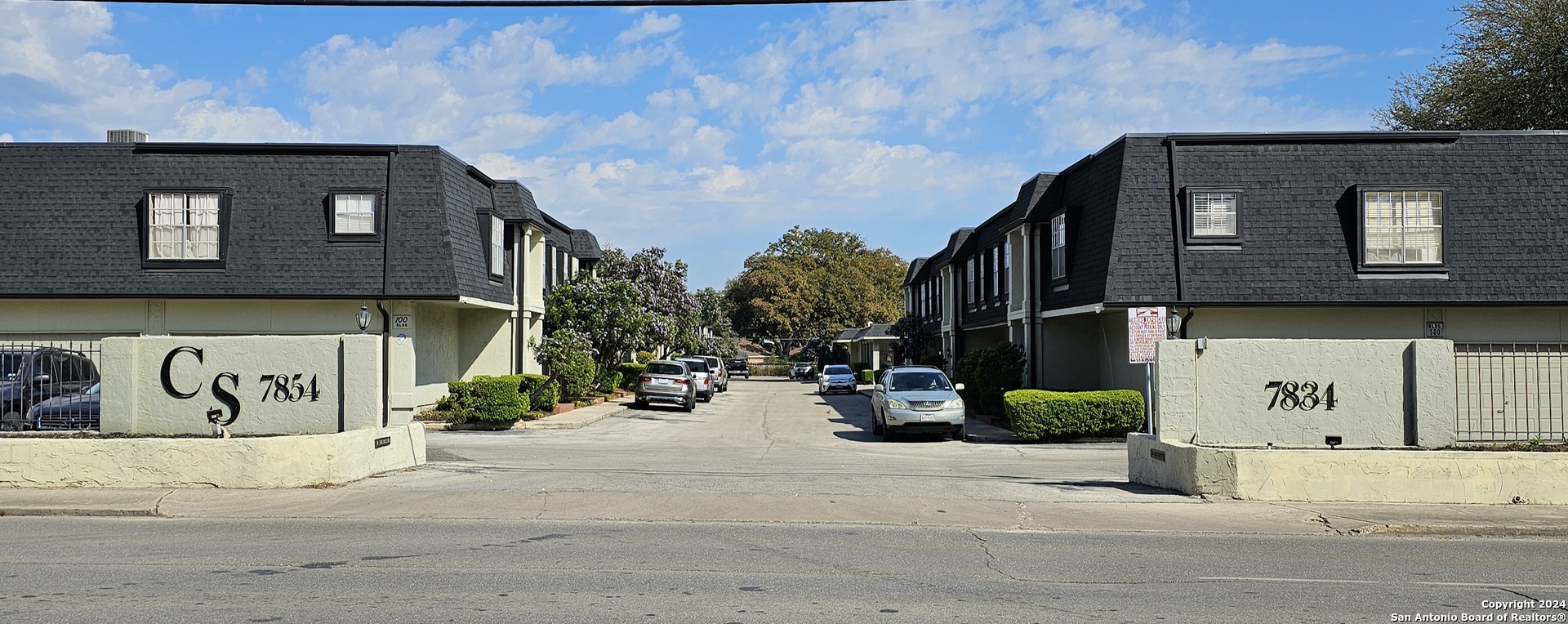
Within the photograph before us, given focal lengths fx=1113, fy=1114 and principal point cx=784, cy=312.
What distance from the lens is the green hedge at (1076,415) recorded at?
22.1 metres

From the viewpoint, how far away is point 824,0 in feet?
34.8

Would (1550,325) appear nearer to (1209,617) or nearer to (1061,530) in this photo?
(1061,530)

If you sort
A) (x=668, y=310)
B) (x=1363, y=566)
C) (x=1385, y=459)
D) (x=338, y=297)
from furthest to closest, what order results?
1. (x=668, y=310)
2. (x=338, y=297)
3. (x=1385, y=459)
4. (x=1363, y=566)

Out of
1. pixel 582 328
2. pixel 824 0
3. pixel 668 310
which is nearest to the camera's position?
pixel 824 0

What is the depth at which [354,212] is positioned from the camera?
2516cm

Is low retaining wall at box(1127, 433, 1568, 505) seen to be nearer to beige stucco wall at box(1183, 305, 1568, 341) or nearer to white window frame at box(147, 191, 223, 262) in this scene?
beige stucco wall at box(1183, 305, 1568, 341)

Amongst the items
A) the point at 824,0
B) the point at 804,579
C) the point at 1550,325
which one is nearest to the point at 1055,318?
the point at 1550,325

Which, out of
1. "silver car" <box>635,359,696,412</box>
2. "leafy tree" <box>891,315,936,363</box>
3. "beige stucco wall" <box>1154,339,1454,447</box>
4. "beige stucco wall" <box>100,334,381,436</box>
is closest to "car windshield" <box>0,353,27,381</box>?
"beige stucco wall" <box>100,334,381,436</box>

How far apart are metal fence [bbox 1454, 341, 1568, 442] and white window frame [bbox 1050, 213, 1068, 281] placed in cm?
1226

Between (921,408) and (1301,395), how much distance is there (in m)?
9.99

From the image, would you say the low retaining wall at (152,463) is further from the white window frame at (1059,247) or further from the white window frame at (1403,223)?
the white window frame at (1403,223)

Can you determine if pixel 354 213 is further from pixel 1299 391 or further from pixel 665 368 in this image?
pixel 1299 391

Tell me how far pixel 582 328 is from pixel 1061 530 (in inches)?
1043

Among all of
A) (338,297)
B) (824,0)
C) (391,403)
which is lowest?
(391,403)
